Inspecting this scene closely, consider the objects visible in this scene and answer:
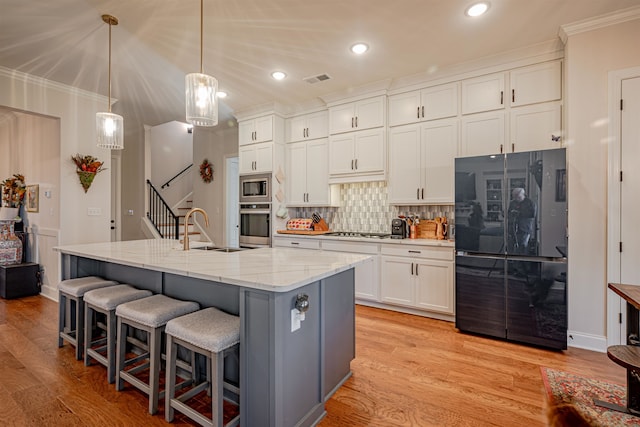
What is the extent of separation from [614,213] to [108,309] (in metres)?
4.10

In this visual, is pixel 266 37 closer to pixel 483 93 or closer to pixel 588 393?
pixel 483 93

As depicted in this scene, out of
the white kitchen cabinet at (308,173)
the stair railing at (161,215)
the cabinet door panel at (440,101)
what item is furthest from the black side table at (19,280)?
the cabinet door panel at (440,101)

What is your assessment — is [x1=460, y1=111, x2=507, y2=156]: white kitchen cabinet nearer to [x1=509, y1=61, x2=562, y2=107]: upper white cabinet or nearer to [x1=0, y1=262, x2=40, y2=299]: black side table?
[x1=509, y1=61, x2=562, y2=107]: upper white cabinet

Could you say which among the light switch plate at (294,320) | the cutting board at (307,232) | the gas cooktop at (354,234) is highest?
the cutting board at (307,232)

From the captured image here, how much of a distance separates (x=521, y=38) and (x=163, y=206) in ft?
24.4

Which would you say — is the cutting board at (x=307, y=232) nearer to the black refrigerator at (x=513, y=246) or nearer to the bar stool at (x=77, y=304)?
the black refrigerator at (x=513, y=246)

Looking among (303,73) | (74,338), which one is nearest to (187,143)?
(303,73)

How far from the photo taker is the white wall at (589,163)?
2.68 meters

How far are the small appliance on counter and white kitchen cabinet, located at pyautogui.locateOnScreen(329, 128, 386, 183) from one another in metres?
0.62

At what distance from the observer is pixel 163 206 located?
7.48 m

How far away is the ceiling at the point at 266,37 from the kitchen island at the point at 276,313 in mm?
2012

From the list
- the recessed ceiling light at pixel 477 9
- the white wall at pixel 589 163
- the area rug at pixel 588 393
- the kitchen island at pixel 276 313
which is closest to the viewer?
the kitchen island at pixel 276 313

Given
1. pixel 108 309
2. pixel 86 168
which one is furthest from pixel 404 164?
pixel 86 168

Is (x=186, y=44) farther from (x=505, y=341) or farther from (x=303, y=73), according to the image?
(x=505, y=341)
